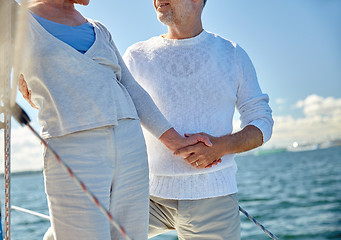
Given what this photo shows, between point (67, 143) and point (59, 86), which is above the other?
point (59, 86)

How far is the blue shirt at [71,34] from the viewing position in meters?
1.12

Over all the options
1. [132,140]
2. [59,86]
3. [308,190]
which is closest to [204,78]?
[132,140]

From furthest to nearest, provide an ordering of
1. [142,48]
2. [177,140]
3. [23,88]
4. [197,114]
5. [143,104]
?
[142,48] → [197,114] → [177,140] → [143,104] → [23,88]

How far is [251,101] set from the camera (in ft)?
5.34

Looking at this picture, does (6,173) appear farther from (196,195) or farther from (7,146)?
(196,195)

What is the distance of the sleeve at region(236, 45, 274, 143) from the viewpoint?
5.27ft

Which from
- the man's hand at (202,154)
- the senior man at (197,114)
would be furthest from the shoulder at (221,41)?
the man's hand at (202,154)

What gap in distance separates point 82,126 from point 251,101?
A: 0.76 metres

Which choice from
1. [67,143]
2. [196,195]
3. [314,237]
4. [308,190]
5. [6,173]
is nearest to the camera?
[67,143]

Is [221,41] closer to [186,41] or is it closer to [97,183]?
[186,41]

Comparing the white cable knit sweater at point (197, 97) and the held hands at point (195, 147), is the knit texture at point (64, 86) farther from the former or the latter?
the white cable knit sweater at point (197, 97)

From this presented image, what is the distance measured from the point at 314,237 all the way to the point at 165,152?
21.1 feet

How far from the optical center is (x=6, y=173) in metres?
1.17

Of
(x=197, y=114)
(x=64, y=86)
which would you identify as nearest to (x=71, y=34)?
(x=64, y=86)
